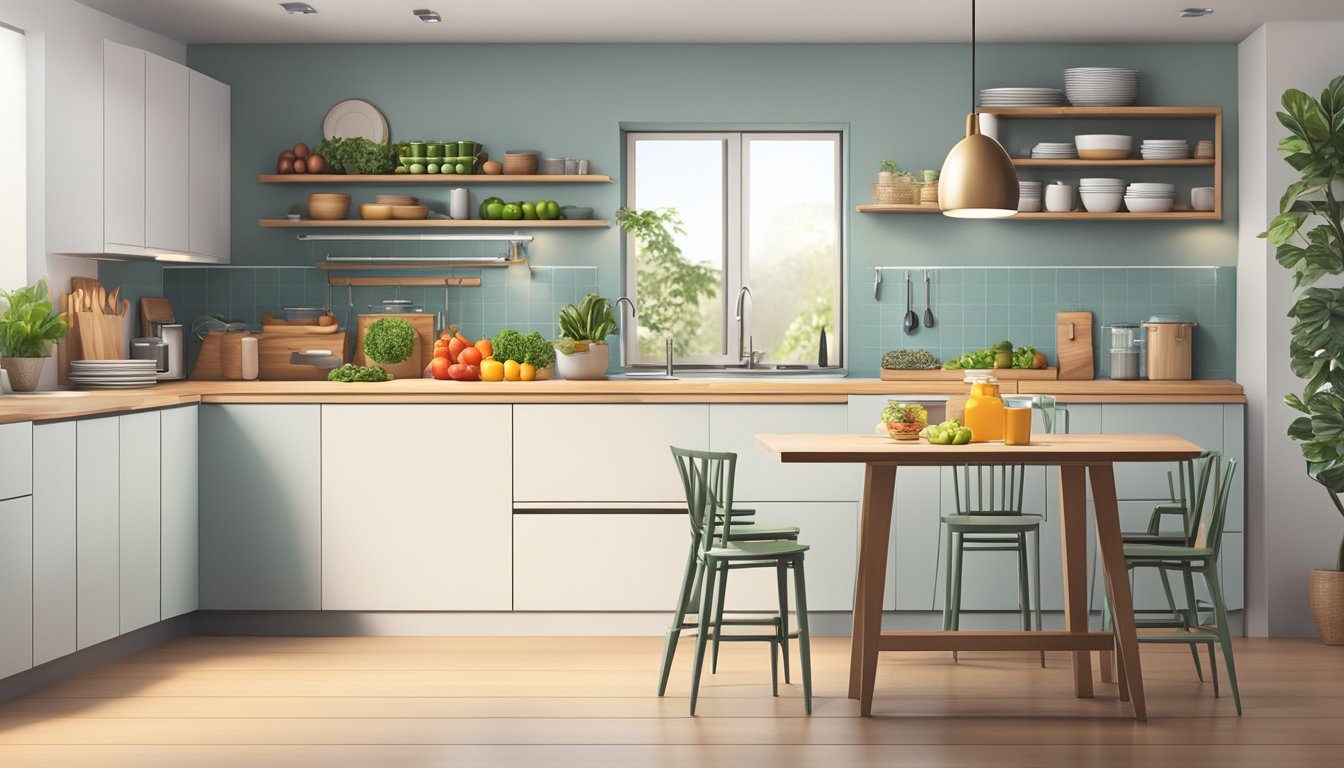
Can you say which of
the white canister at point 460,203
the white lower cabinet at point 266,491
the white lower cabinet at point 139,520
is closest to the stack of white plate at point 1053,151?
the white canister at point 460,203

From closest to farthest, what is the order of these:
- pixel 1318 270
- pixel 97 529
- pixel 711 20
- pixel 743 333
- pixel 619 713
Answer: pixel 619 713, pixel 97 529, pixel 1318 270, pixel 711 20, pixel 743 333

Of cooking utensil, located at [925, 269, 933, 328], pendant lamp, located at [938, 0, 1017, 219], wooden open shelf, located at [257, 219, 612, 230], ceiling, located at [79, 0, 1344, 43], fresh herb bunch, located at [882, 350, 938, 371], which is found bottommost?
fresh herb bunch, located at [882, 350, 938, 371]

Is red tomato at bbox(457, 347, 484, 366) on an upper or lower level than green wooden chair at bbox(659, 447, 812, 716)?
upper

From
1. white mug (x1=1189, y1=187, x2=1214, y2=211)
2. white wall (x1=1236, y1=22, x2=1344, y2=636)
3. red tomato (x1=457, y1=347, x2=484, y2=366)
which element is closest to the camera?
white wall (x1=1236, y1=22, x2=1344, y2=636)

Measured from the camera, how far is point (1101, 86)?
5.64 m

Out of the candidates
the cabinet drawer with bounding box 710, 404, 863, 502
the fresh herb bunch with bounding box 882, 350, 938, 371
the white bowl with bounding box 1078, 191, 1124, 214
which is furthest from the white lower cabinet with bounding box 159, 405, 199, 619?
the white bowl with bounding box 1078, 191, 1124, 214

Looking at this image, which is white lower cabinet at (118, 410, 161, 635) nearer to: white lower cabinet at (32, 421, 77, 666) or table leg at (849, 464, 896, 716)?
white lower cabinet at (32, 421, 77, 666)

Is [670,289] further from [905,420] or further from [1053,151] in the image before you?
[905,420]

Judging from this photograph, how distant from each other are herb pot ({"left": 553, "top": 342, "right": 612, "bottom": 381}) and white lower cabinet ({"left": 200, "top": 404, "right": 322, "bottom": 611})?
0.78 meters

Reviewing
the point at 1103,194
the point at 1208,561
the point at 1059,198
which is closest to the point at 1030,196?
the point at 1059,198

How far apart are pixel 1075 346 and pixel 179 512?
3.89m

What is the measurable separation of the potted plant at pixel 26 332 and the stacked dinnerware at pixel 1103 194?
14.1 feet

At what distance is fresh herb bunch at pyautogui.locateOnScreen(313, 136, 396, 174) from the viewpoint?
18.9ft

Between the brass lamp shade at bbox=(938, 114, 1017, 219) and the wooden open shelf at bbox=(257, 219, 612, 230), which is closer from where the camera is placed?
the brass lamp shade at bbox=(938, 114, 1017, 219)
